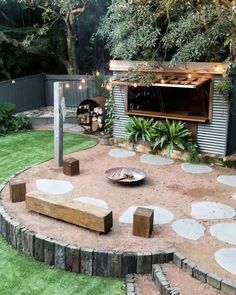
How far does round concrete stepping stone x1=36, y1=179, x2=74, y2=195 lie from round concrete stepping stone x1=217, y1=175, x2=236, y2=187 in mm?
3230

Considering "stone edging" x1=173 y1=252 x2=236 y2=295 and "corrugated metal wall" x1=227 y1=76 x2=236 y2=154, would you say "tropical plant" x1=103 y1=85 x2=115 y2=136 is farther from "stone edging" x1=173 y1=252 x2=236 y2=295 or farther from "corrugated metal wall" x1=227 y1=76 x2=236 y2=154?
"stone edging" x1=173 y1=252 x2=236 y2=295

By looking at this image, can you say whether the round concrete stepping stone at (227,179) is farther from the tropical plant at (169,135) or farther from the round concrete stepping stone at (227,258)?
the round concrete stepping stone at (227,258)

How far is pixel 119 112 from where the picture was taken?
11398mm

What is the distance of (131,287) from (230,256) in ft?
4.83

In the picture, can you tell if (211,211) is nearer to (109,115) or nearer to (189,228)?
(189,228)

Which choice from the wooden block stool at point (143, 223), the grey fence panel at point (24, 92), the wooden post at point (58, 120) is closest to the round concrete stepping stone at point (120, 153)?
the wooden post at point (58, 120)

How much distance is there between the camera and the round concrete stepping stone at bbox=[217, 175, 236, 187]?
853cm

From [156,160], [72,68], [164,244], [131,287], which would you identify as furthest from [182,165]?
[72,68]

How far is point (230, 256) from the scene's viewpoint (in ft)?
18.5

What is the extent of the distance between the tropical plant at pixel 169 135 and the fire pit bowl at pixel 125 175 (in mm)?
1718

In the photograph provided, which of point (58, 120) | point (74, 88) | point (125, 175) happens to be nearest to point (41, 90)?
point (74, 88)

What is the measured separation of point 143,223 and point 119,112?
5.74 metres

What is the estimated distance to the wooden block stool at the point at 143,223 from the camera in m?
6.04

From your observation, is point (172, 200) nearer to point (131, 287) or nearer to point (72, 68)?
point (131, 287)
